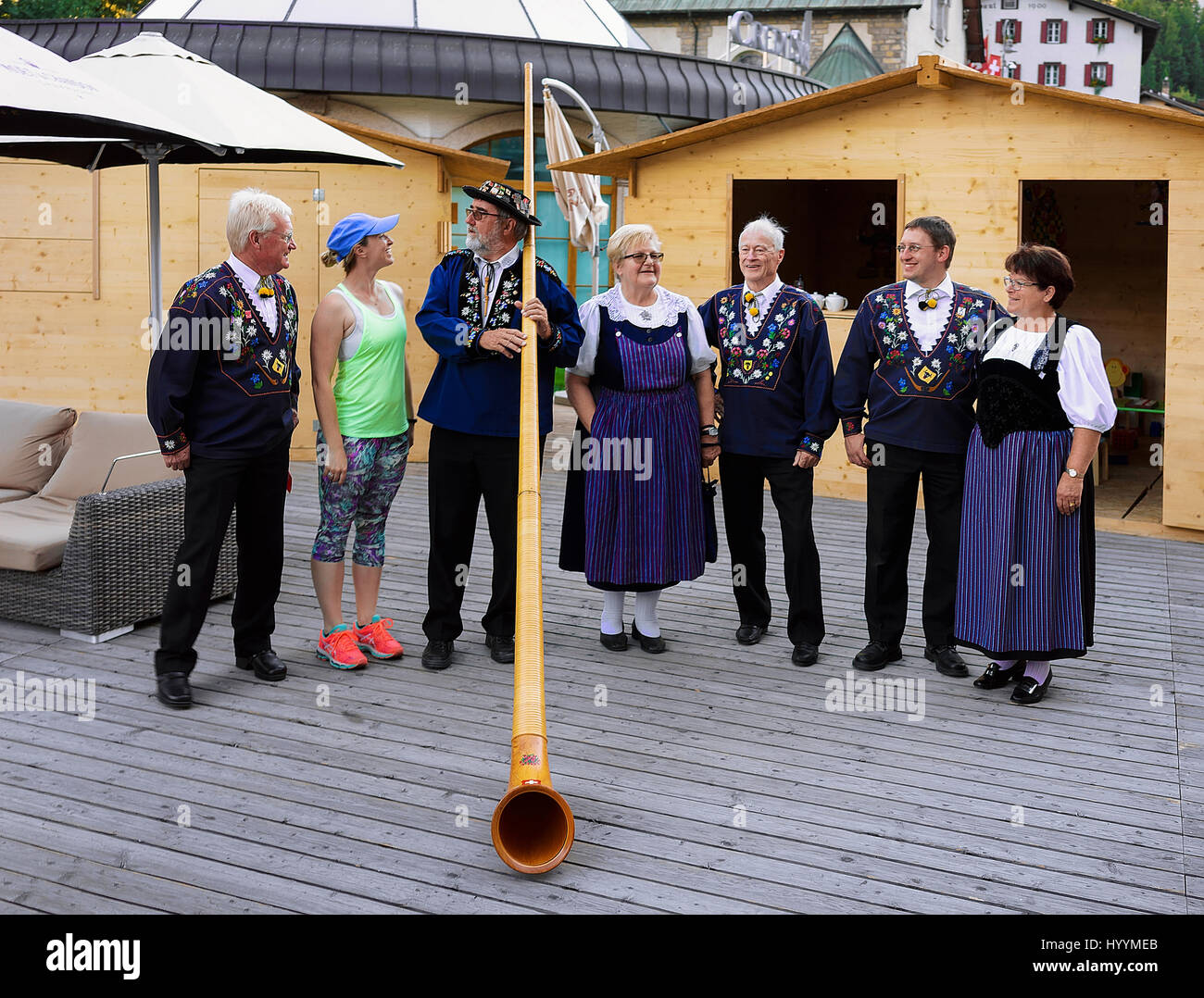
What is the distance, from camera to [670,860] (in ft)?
12.9

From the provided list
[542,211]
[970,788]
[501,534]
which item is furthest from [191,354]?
[542,211]

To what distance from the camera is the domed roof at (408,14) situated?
55.6 feet

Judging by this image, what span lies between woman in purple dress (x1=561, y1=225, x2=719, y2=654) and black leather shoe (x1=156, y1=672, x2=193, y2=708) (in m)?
1.70

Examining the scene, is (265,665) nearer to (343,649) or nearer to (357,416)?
(343,649)

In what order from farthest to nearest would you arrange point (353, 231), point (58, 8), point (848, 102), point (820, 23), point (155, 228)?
1. point (820, 23)
2. point (58, 8)
3. point (848, 102)
4. point (155, 228)
5. point (353, 231)

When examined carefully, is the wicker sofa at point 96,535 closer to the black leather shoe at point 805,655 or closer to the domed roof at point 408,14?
the black leather shoe at point 805,655

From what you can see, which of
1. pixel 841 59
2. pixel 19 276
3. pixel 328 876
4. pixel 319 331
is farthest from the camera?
pixel 841 59

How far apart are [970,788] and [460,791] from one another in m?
1.65

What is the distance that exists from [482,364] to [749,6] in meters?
31.9

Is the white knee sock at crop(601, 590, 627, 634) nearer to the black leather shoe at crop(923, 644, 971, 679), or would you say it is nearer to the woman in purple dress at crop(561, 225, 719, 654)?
the woman in purple dress at crop(561, 225, 719, 654)

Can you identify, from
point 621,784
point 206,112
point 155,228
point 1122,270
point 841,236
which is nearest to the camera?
point 621,784

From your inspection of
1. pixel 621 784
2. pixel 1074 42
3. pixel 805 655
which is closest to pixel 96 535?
pixel 621 784

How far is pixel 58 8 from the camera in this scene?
2852cm
